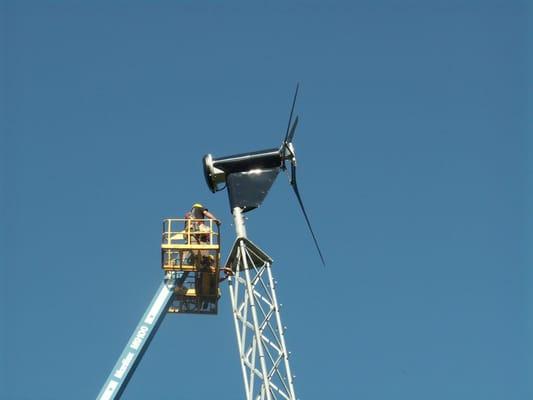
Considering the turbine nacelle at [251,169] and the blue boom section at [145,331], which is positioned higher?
the turbine nacelle at [251,169]

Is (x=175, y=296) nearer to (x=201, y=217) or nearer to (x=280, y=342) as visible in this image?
(x=201, y=217)

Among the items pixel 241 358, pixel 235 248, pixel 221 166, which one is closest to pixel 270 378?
pixel 241 358

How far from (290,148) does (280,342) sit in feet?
29.5

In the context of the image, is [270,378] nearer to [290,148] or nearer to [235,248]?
[235,248]

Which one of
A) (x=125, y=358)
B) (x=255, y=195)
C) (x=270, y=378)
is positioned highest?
(x=255, y=195)

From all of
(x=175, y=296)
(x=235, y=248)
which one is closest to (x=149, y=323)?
(x=175, y=296)

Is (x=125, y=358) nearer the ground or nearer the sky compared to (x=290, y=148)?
nearer the ground

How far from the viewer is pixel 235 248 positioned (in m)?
55.8

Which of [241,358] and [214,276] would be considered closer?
[241,358]

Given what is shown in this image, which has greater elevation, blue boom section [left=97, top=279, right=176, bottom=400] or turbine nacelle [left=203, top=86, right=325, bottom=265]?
turbine nacelle [left=203, top=86, right=325, bottom=265]

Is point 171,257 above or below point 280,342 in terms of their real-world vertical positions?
above

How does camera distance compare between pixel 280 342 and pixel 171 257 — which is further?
pixel 171 257

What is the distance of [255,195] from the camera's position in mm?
58000

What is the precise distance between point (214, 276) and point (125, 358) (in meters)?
4.97
